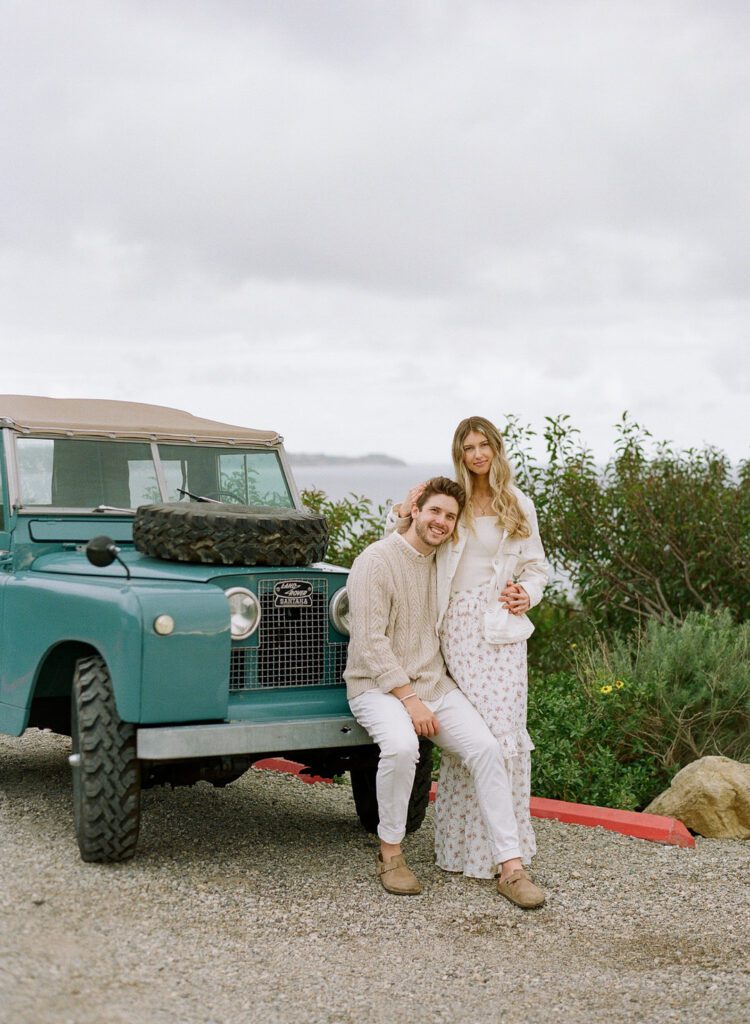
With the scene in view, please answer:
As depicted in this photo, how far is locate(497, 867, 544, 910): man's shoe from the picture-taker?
508cm

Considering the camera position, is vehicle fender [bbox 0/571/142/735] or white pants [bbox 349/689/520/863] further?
white pants [bbox 349/689/520/863]

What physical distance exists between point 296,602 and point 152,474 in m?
1.42

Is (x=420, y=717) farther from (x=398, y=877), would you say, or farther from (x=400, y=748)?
(x=398, y=877)

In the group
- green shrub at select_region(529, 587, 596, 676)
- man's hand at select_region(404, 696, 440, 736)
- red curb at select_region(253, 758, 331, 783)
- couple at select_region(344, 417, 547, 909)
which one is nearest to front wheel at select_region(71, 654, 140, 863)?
couple at select_region(344, 417, 547, 909)

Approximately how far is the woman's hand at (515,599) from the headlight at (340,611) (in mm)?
715

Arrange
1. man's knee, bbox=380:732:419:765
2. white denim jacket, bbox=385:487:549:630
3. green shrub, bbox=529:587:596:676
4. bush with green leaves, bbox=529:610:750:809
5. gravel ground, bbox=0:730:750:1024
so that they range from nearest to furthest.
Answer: gravel ground, bbox=0:730:750:1024, man's knee, bbox=380:732:419:765, white denim jacket, bbox=385:487:549:630, bush with green leaves, bbox=529:610:750:809, green shrub, bbox=529:587:596:676

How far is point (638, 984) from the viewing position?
437cm

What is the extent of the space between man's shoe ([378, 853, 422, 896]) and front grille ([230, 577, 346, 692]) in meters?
0.85

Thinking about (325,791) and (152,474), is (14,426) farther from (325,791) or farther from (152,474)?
(325,791)

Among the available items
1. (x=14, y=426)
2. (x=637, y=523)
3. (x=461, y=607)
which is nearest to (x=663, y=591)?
(x=637, y=523)

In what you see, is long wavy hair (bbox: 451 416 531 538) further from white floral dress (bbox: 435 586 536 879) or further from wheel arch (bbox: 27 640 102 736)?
wheel arch (bbox: 27 640 102 736)

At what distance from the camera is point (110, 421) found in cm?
650

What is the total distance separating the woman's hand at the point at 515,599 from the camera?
544 centimetres

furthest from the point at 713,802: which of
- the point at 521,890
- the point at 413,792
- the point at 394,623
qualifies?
the point at 394,623
